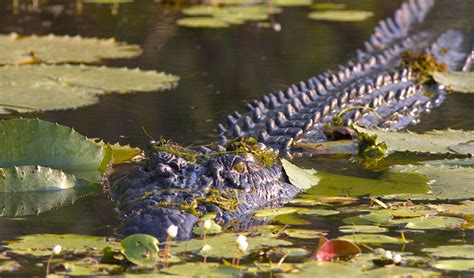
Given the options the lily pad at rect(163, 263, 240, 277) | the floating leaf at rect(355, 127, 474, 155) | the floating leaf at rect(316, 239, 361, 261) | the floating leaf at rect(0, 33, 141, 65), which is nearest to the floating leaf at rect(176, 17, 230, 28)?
the floating leaf at rect(0, 33, 141, 65)

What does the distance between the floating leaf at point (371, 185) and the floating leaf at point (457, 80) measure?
239 centimetres

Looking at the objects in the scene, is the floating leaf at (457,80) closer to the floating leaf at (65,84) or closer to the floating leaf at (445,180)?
the floating leaf at (65,84)

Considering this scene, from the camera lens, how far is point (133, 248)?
3650mm

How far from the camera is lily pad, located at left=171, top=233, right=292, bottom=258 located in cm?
375

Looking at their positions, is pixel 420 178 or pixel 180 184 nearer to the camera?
pixel 180 184

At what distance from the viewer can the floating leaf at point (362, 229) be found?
4.10m

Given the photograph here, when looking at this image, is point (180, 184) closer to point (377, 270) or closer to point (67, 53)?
point (377, 270)

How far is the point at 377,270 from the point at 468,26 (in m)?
6.82

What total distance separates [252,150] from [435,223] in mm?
979

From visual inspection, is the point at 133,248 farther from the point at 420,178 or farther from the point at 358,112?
the point at 358,112

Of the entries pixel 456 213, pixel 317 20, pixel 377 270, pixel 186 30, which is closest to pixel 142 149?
pixel 456 213

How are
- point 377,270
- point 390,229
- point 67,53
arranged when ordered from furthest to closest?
1. point 67,53
2. point 390,229
3. point 377,270

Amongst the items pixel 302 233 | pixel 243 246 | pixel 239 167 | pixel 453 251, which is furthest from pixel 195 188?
pixel 453 251

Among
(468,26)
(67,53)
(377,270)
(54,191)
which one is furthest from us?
(468,26)
